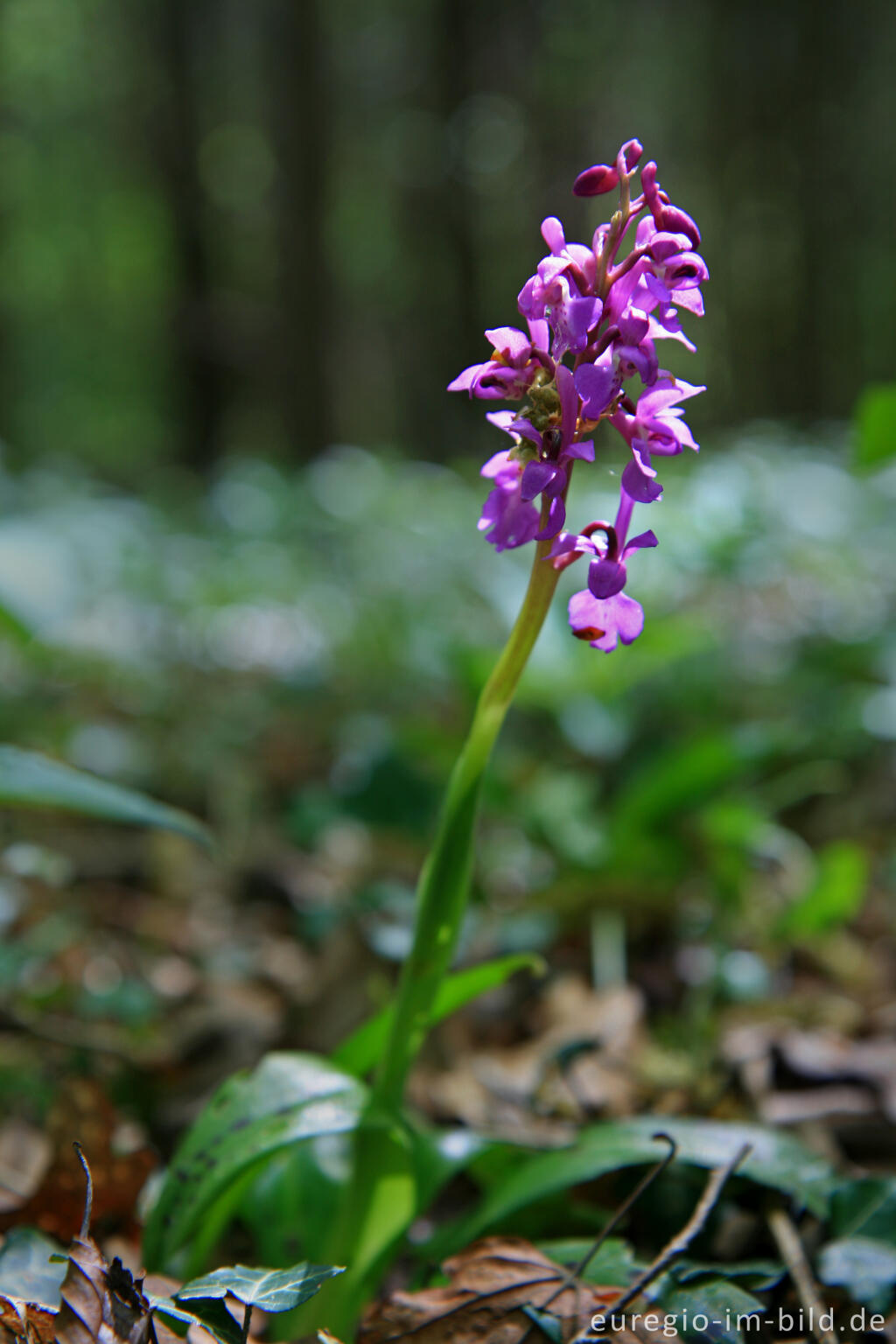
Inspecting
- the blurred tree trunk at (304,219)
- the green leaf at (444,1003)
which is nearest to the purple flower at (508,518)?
the green leaf at (444,1003)

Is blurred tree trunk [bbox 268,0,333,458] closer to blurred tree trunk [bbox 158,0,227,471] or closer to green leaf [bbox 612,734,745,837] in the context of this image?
blurred tree trunk [bbox 158,0,227,471]

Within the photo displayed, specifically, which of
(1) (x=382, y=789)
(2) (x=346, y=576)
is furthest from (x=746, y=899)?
(2) (x=346, y=576)

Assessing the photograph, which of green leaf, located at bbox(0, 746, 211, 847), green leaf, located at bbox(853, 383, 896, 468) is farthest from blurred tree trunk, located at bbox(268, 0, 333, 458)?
green leaf, located at bbox(0, 746, 211, 847)

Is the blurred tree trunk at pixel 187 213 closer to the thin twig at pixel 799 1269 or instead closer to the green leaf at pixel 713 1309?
the thin twig at pixel 799 1269

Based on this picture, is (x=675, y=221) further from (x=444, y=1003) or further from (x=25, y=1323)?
(x=25, y=1323)

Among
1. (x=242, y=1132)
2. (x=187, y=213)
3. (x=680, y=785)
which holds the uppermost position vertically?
(x=187, y=213)

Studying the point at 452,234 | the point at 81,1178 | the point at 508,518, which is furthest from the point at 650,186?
the point at 452,234

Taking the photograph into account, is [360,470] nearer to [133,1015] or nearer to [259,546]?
[259,546]

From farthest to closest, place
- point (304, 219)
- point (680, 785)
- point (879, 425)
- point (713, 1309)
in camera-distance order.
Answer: point (304, 219) < point (680, 785) < point (879, 425) < point (713, 1309)
